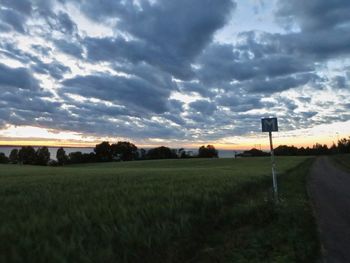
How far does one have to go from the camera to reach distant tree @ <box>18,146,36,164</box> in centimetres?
13727

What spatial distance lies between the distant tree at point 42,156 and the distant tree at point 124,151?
1019 inches

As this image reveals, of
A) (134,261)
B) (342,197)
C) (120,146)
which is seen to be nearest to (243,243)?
(134,261)

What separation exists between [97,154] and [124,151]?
11.4 meters

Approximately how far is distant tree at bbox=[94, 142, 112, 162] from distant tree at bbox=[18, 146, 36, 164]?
24.0 m

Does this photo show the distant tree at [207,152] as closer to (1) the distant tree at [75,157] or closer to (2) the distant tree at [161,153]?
(2) the distant tree at [161,153]

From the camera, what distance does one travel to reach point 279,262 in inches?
282

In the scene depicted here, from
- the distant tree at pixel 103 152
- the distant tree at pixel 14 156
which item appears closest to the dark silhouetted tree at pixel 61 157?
the distant tree at pixel 103 152

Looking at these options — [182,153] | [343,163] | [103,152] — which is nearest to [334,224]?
[343,163]

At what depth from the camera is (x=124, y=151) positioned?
147 metres

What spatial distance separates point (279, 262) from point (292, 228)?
298 cm

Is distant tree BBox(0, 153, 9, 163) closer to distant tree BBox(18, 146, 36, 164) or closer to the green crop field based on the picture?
distant tree BBox(18, 146, 36, 164)

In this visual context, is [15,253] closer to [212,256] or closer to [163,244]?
[163,244]

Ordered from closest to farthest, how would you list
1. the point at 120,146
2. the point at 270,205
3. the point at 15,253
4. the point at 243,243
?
the point at 15,253 < the point at 243,243 < the point at 270,205 < the point at 120,146

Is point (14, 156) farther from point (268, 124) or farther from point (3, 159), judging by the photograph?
point (268, 124)
